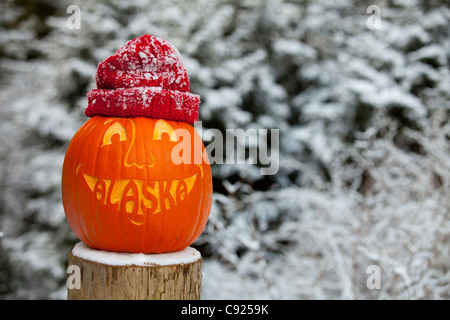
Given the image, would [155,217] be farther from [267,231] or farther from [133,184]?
[267,231]

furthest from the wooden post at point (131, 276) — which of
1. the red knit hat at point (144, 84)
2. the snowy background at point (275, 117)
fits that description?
the snowy background at point (275, 117)

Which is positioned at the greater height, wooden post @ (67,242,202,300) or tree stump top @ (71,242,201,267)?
tree stump top @ (71,242,201,267)

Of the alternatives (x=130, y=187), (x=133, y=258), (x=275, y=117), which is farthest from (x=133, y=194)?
(x=275, y=117)

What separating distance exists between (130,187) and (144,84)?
0.45 m

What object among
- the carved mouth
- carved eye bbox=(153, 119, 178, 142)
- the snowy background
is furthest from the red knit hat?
the snowy background

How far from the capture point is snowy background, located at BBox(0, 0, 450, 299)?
3.78 metres

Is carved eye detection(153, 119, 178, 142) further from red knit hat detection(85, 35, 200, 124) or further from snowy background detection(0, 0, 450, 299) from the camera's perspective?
snowy background detection(0, 0, 450, 299)

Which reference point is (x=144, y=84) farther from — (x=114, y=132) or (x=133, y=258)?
(x=133, y=258)

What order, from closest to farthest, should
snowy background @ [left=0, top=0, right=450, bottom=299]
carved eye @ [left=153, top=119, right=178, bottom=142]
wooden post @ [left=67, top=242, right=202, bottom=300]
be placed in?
wooden post @ [left=67, top=242, right=202, bottom=300], carved eye @ [left=153, top=119, right=178, bottom=142], snowy background @ [left=0, top=0, right=450, bottom=299]

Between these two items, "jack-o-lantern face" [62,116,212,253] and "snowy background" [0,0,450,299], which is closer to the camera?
"jack-o-lantern face" [62,116,212,253]

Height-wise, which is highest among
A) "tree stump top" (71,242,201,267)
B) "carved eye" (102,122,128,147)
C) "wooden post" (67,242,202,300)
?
"carved eye" (102,122,128,147)

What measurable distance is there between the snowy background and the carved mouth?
1762 millimetres
